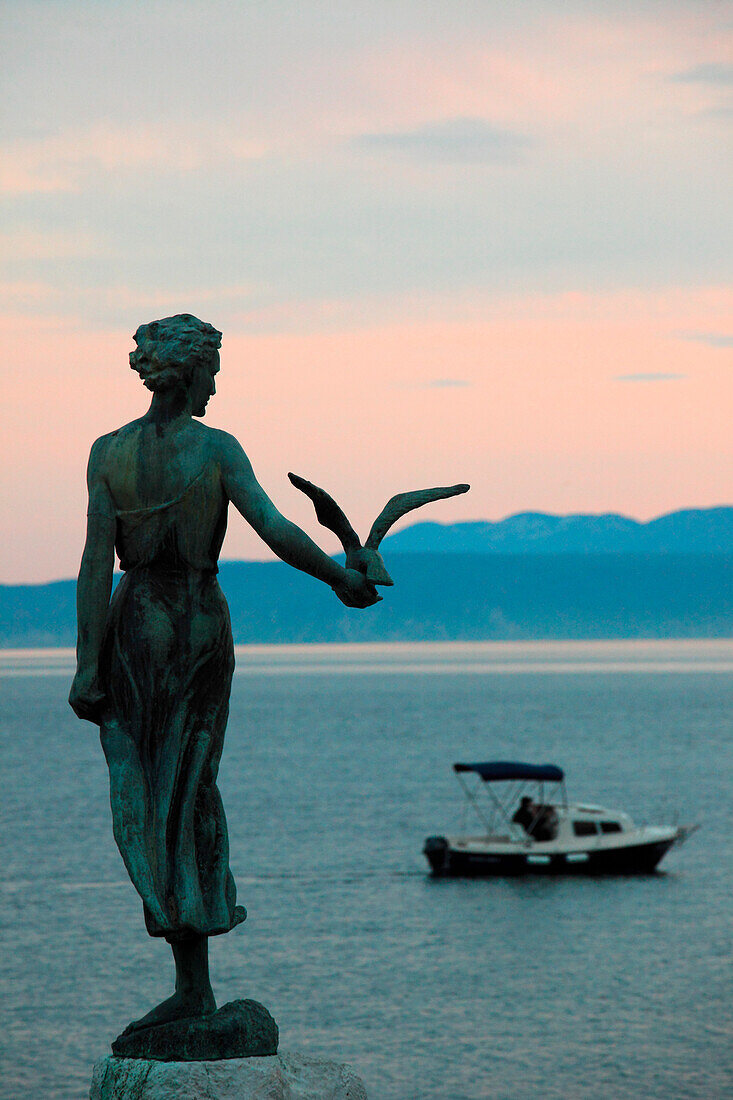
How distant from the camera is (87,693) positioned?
8664 mm

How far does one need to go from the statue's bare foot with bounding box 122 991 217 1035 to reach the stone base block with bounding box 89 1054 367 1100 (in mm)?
189

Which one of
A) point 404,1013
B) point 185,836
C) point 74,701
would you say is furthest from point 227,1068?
point 404,1013

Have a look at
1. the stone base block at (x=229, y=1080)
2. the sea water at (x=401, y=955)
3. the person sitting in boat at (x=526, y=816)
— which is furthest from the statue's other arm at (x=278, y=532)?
the person sitting in boat at (x=526, y=816)

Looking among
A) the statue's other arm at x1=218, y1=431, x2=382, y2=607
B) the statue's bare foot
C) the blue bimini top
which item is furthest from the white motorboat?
the statue's other arm at x1=218, y1=431, x2=382, y2=607

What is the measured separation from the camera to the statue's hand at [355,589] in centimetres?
845

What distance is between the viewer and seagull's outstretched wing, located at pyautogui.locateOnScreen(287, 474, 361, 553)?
8.49 metres

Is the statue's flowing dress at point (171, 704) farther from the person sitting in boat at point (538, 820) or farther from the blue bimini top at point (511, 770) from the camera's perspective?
the person sitting in boat at point (538, 820)

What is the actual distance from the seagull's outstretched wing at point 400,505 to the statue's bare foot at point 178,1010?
2538 mm

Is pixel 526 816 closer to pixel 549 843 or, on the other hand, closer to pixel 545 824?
pixel 545 824

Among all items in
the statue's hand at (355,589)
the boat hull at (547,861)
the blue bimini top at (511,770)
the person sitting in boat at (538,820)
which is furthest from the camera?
the person sitting in boat at (538,820)

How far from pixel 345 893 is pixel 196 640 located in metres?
63.6

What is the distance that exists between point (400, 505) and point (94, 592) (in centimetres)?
166

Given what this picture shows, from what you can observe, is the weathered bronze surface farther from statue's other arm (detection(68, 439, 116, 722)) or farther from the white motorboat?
the white motorboat

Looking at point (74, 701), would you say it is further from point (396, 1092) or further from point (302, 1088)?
point (396, 1092)
